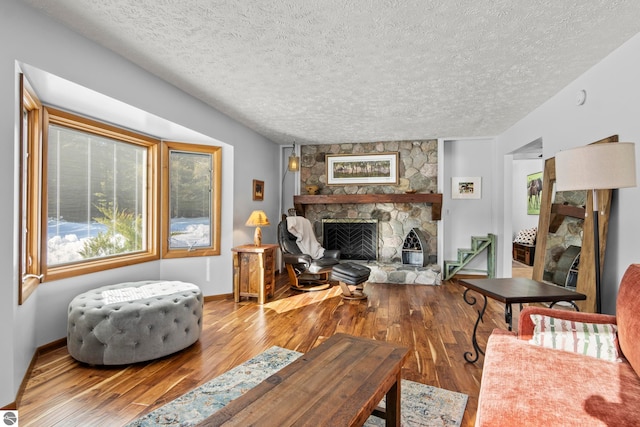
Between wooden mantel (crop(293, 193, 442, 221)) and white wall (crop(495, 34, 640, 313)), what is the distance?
2184 millimetres

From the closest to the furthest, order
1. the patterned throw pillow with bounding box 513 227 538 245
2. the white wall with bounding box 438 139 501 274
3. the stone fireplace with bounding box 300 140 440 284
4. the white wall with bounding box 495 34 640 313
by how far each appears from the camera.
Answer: the white wall with bounding box 495 34 640 313, the white wall with bounding box 438 139 501 274, the stone fireplace with bounding box 300 140 440 284, the patterned throw pillow with bounding box 513 227 538 245

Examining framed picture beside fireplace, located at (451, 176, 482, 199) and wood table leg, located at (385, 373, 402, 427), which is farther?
framed picture beside fireplace, located at (451, 176, 482, 199)

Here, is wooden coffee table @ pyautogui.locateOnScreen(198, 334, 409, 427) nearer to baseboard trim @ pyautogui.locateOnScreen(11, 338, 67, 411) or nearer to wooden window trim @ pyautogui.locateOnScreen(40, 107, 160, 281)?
baseboard trim @ pyautogui.locateOnScreen(11, 338, 67, 411)

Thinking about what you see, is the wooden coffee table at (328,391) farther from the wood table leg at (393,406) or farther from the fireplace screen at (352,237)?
the fireplace screen at (352,237)

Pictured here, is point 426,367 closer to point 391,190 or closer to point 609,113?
point 609,113

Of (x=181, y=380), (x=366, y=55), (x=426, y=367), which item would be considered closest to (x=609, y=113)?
(x=366, y=55)

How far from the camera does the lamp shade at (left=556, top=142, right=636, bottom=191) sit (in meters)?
1.80

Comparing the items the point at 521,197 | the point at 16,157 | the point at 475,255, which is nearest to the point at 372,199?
the point at 475,255

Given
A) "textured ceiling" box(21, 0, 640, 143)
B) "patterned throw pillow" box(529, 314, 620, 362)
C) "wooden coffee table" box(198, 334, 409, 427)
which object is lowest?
"wooden coffee table" box(198, 334, 409, 427)

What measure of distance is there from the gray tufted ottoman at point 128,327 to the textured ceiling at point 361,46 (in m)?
1.98

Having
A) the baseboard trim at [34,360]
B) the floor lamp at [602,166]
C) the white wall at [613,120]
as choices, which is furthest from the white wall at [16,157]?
the white wall at [613,120]

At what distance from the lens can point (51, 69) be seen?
200 centimetres

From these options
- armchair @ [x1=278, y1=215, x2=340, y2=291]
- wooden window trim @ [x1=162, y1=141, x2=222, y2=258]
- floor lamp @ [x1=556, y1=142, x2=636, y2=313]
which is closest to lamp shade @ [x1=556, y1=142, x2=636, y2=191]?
floor lamp @ [x1=556, y1=142, x2=636, y2=313]

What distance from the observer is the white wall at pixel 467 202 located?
5.34m
